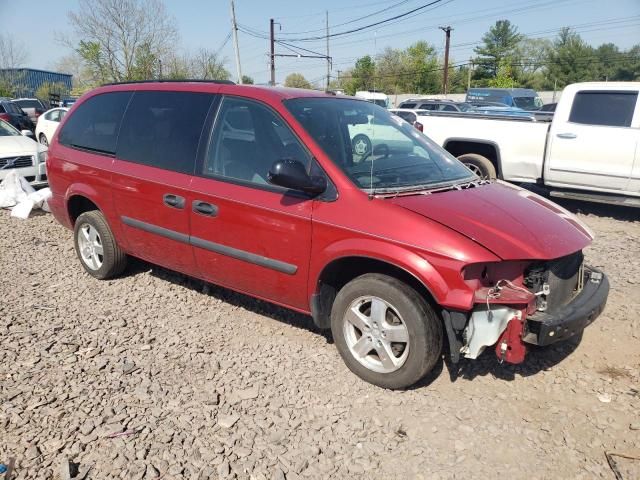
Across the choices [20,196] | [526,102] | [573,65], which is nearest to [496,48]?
[573,65]

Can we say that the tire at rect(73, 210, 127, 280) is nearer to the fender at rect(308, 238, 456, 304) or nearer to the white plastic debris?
the fender at rect(308, 238, 456, 304)

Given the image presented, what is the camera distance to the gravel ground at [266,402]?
2.63 metres

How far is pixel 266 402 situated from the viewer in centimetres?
313

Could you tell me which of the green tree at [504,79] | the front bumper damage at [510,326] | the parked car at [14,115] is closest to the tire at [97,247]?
the front bumper damage at [510,326]

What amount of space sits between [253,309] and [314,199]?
4.94 ft

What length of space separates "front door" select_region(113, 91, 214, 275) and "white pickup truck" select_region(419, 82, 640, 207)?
215 inches

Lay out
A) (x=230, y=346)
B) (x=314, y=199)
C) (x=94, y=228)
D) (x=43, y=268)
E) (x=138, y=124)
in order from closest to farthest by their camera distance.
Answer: (x=314, y=199), (x=230, y=346), (x=138, y=124), (x=94, y=228), (x=43, y=268)

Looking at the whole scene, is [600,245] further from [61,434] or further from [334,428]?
[61,434]

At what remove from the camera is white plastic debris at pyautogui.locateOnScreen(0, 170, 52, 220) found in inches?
300

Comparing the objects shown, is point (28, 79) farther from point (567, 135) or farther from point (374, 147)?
point (374, 147)

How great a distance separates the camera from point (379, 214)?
9.99 ft

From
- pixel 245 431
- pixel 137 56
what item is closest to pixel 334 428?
pixel 245 431

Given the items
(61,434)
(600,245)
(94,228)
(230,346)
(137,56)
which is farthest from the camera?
(137,56)

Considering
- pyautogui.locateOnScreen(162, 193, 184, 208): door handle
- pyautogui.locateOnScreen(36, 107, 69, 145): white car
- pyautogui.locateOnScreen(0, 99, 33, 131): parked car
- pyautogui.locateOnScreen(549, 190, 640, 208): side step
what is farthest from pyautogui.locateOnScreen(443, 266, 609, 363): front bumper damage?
pyautogui.locateOnScreen(0, 99, 33, 131): parked car
